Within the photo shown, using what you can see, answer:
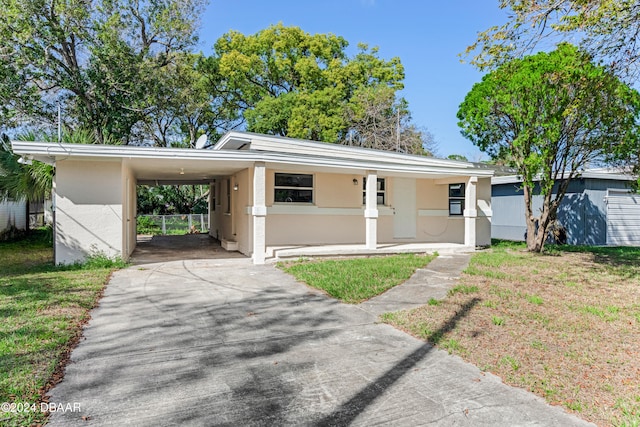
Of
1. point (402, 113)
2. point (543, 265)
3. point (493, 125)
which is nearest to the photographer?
point (543, 265)

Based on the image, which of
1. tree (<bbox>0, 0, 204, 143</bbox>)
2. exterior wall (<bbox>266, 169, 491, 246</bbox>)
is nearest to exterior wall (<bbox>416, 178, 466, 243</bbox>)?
exterior wall (<bbox>266, 169, 491, 246</bbox>)

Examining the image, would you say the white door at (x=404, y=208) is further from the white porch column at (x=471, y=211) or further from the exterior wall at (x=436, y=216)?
the white porch column at (x=471, y=211)

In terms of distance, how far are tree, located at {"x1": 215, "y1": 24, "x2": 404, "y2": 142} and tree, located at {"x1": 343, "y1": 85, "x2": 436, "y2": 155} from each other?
66 centimetres

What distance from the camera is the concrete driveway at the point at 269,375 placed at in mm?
2934

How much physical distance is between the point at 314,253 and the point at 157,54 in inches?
640

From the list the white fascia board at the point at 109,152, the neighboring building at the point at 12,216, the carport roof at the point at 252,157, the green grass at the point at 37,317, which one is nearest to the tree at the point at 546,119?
the carport roof at the point at 252,157

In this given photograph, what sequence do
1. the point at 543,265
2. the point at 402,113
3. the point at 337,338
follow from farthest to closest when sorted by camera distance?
the point at 402,113 < the point at 543,265 < the point at 337,338

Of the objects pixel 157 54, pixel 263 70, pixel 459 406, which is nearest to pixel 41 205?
pixel 157 54

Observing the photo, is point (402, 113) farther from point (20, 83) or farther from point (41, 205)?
point (41, 205)

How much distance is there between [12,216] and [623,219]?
2438cm

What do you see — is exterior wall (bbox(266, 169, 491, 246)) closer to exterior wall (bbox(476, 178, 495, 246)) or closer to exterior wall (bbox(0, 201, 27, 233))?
exterior wall (bbox(476, 178, 495, 246))

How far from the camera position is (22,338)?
169 inches

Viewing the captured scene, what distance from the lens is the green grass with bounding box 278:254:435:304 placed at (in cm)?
696

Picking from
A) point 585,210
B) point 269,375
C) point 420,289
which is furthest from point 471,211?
point 269,375
